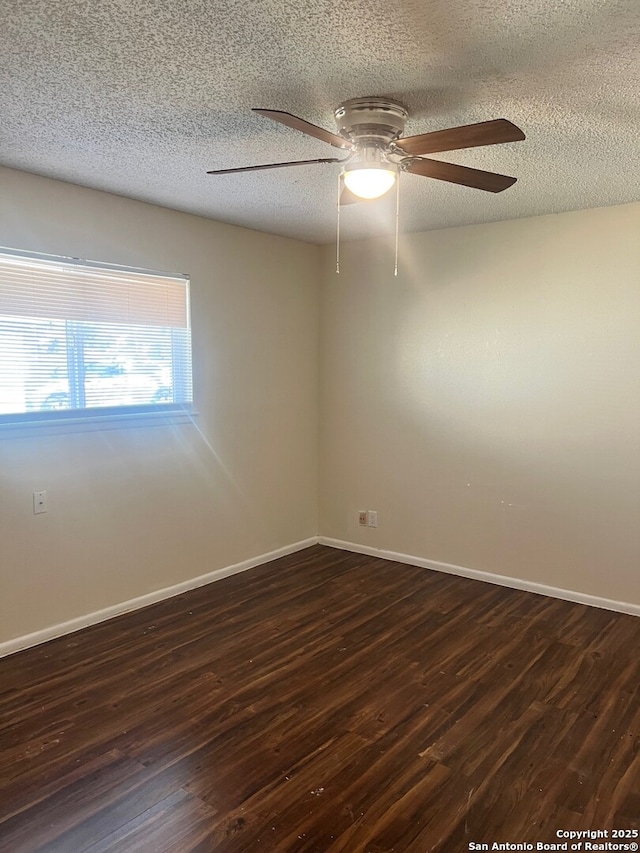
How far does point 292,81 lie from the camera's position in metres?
1.90

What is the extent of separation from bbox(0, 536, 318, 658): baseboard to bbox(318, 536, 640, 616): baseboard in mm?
443

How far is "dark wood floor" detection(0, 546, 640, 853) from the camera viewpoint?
1.89 meters

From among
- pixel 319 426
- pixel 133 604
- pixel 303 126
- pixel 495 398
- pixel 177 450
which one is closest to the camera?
pixel 303 126

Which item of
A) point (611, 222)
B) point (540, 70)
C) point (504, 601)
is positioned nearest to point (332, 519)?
point (504, 601)

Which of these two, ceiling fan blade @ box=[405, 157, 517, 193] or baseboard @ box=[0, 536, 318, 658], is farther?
baseboard @ box=[0, 536, 318, 658]

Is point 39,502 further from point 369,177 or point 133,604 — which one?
point 369,177

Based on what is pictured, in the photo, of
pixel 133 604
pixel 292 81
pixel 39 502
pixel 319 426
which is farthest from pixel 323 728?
pixel 319 426

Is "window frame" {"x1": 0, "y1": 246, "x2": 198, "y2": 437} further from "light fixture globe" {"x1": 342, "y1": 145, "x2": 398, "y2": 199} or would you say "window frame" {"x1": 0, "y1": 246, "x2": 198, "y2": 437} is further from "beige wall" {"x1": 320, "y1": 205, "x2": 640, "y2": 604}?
"light fixture globe" {"x1": 342, "y1": 145, "x2": 398, "y2": 199}

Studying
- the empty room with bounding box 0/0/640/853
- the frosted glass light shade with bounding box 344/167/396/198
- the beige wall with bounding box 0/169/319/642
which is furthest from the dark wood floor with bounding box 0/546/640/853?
the frosted glass light shade with bounding box 344/167/396/198

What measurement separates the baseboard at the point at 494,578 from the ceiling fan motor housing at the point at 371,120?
290cm

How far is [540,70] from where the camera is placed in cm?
182

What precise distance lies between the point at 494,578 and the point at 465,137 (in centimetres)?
296

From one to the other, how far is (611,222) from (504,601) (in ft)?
7.66

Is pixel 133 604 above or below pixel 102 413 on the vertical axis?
below
